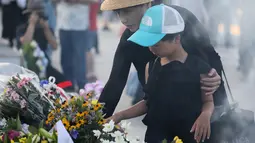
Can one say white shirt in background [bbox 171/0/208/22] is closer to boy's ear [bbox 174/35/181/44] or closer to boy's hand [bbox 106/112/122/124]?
boy's ear [bbox 174/35/181/44]

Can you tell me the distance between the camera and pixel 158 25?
11.2 feet

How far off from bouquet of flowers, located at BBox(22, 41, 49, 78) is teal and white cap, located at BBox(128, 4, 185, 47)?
431cm

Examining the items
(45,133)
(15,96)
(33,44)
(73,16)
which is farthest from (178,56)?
(73,16)

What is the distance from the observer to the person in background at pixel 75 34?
8.16 metres

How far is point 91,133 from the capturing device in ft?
11.0

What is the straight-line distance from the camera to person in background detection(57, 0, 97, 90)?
8164 mm

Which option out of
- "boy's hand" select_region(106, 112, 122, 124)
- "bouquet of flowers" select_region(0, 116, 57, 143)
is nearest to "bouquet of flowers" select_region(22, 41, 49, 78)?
"boy's hand" select_region(106, 112, 122, 124)

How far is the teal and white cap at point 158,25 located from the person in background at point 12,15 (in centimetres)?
863

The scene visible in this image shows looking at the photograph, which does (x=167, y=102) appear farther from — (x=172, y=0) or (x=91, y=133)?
(x=172, y=0)

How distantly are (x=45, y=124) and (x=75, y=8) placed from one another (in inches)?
186

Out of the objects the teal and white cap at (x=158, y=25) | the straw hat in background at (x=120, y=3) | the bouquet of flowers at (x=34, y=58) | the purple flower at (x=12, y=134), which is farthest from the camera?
the bouquet of flowers at (x=34, y=58)

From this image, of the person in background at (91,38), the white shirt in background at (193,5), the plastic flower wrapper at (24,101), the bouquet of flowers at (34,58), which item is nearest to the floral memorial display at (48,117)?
the plastic flower wrapper at (24,101)

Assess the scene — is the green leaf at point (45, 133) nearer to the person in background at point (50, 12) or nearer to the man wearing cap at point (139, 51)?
the man wearing cap at point (139, 51)

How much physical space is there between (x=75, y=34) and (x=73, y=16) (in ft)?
0.73
